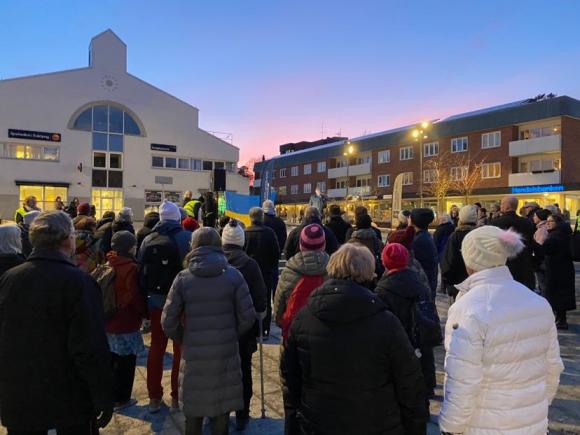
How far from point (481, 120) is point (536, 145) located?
5.84m

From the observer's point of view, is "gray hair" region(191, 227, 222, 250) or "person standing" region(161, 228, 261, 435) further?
"gray hair" region(191, 227, 222, 250)

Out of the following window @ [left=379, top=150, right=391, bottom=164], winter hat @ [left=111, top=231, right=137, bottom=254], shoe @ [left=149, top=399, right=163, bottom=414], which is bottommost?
shoe @ [left=149, top=399, right=163, bottom=414]

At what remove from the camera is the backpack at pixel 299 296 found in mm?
3535

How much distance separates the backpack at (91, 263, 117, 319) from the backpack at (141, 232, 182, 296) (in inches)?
11.5

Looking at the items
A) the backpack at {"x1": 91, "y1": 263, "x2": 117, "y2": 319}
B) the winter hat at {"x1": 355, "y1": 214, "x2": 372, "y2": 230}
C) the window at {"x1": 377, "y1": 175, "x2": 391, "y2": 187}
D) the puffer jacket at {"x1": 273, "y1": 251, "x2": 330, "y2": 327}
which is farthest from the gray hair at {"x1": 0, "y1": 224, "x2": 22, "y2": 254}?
the window at {"x1": 377, "y1": 175, "x2": 391, "y2": 187}

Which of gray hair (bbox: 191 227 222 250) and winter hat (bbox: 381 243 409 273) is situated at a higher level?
gray hair (bbox: 191 227 222 250)

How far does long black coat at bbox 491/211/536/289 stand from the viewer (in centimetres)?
559

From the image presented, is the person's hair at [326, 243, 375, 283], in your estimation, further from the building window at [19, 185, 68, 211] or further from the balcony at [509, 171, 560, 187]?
the balcony at [509, 171, 560, 187]

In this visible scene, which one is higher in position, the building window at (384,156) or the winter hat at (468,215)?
the building window at (384,156)

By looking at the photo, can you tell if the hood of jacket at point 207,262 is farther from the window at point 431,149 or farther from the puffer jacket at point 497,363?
→ the window at point 431,149

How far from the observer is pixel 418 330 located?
137 inches

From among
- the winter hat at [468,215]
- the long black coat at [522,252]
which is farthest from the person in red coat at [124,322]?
the long black coat at [522,252]

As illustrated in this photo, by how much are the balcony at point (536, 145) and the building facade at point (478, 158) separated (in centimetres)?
7

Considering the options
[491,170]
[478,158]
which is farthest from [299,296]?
[478,158]
